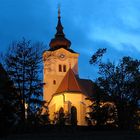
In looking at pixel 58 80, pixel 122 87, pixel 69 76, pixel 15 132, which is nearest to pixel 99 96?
pixel 122 87

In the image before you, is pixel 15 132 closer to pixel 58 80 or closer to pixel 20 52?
pixel 20 52

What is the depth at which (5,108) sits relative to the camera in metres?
31.4

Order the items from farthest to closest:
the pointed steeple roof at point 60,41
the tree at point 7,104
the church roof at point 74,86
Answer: the pointed steeple roof at point 60,41
the church roof at point 74,86
the tree at point 7,104

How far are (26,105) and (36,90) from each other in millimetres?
2181

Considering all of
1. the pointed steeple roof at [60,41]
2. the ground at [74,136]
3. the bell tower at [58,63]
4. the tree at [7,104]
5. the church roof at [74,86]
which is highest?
the pointed steeple roof at [60,41]

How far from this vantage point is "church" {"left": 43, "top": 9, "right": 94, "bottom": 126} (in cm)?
7050

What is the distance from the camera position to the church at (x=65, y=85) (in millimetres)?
70500

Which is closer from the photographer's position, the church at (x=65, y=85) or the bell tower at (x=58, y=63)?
the church at (x=65, y=85)

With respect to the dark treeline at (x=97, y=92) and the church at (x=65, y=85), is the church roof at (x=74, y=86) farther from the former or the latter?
the dark treeline at (x=97, y=92)

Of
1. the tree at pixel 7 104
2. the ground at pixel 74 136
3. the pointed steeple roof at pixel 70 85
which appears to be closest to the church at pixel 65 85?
the pointed steeple roof at pixel 70 85

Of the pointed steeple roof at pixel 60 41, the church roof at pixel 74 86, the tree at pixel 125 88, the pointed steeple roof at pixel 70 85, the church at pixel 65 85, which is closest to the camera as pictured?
the tree at pixel 125 88

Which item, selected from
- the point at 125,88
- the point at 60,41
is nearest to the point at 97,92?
the point at 125,88

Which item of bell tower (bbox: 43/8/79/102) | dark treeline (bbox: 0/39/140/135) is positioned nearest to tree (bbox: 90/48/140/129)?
dark treeline (bbox: 0/39/140/135)

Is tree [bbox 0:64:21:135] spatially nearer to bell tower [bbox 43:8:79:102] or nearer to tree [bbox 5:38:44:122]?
tree [bbox 5:38:44:122]
